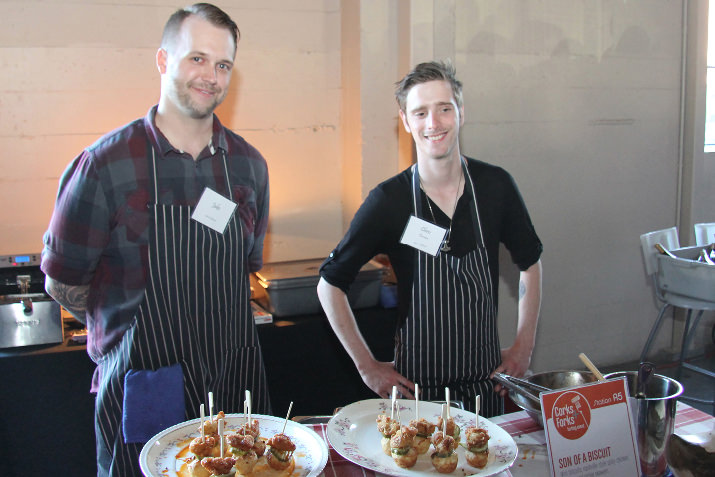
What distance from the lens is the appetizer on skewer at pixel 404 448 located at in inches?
49.3

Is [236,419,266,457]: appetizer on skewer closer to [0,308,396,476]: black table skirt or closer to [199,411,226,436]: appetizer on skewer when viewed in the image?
[199,411,226,436]: appetizer on skewer

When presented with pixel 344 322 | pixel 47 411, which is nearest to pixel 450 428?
pixel 344 322

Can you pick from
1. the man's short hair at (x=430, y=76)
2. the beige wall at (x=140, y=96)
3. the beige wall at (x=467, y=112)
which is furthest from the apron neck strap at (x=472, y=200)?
the beige wall at (x=140, y=96)

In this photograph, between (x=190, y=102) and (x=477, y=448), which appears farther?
(x=190, y=102)

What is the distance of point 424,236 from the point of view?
73.6 inches

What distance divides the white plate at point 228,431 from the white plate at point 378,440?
4cm

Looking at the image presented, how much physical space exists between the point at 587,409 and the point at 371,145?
2232mm

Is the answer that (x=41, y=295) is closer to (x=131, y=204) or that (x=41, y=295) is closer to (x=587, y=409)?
(x=131, y=204)

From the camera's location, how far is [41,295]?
237 cm

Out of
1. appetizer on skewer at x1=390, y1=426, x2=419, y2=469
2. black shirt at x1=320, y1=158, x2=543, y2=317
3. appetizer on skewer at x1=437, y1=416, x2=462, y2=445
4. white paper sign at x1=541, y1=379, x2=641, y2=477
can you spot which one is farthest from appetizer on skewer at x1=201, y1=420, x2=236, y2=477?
black shirt at x1=320, y1=158, x2=543, y2=317

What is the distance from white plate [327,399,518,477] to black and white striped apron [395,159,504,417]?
0.37 metres

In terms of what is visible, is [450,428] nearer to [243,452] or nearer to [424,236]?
[243,452]

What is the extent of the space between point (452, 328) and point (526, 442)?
49cm

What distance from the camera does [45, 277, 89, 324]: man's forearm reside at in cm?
170
